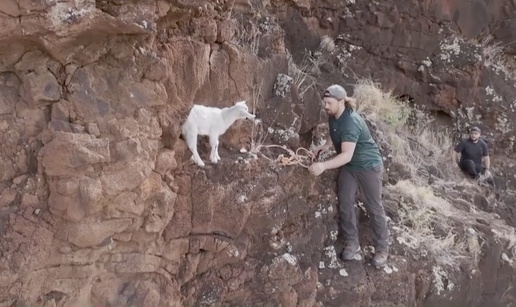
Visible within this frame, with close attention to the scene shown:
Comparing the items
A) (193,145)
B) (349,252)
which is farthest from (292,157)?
(349,252)

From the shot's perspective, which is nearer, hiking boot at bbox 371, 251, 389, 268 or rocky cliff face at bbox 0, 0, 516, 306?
rocky cliff face at bbox 0, 0, 516, 306

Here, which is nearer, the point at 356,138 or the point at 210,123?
the point at 210,123

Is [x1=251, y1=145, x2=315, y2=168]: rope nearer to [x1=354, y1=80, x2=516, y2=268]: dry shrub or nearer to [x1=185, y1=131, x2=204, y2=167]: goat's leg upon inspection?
[x1=185, y1=131, x2=204, y2=167]: goat's leg

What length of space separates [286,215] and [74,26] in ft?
8.72

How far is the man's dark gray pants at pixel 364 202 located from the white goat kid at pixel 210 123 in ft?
4.47

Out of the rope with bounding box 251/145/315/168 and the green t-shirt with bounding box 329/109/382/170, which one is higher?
the green t-shirt with bounding box 329/109/382/170

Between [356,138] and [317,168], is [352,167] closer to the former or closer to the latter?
[356,138]

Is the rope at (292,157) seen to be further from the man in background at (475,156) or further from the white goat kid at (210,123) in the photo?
the man in background at (475,156)

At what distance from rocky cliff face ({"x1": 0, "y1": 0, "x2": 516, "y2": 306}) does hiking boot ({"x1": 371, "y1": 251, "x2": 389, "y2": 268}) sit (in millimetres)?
116

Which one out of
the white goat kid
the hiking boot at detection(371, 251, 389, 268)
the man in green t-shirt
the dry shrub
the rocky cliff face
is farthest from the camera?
the dry shrub

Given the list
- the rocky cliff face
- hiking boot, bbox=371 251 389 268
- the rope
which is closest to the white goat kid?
the rocky cliff face

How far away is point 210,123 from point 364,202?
1921 mm

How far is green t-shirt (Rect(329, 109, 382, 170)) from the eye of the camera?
5.03m

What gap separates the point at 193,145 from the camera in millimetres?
4602
